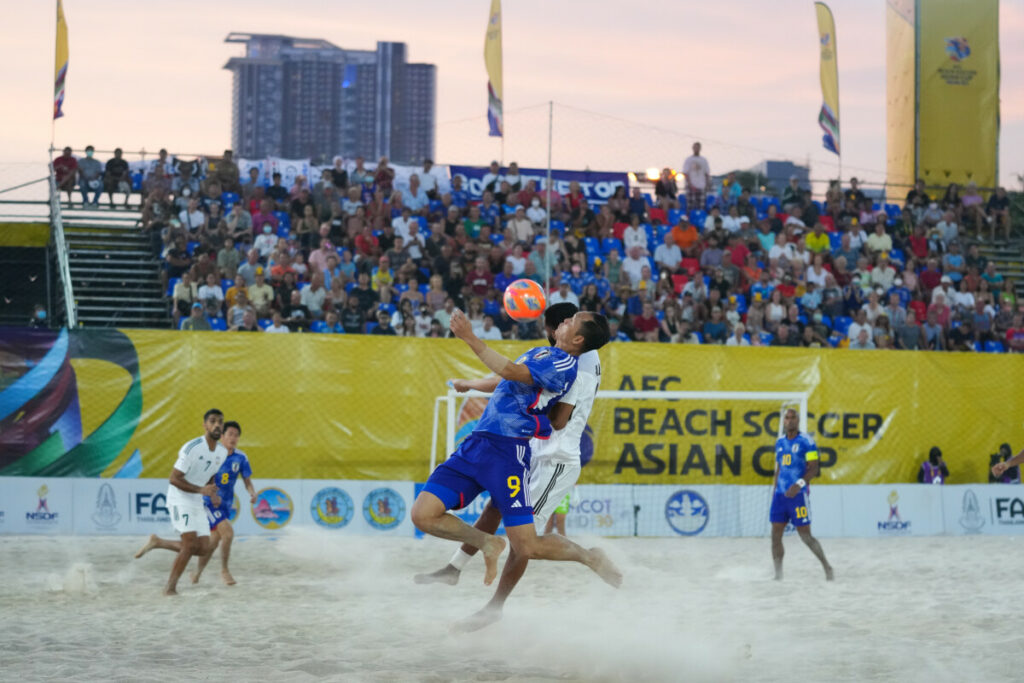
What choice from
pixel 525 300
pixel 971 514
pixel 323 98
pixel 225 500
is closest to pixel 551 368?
pixel 525 300

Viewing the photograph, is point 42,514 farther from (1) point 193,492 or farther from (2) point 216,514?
(1) point 193,492

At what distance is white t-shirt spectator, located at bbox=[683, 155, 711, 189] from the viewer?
2448 centimetres

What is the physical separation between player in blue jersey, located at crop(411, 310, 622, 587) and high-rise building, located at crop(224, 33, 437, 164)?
5683 inches

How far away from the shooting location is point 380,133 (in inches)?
6560

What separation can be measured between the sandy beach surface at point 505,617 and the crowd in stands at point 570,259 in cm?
460

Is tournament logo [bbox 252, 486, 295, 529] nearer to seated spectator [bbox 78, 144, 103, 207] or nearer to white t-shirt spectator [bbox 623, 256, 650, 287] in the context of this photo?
white t-shirt spectator [bbox 623, 256, 650, 287]

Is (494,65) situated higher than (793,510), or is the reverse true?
(494,65)

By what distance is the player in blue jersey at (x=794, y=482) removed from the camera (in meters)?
12.6

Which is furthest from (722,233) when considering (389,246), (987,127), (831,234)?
(987,127)

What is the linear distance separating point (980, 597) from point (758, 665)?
4.66 metres

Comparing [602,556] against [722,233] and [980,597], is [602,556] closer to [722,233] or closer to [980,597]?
[980,597]

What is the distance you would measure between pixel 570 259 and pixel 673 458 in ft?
15.9

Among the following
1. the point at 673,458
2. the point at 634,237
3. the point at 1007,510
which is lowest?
the point at 1007,510

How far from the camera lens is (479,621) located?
7977 millimetres
